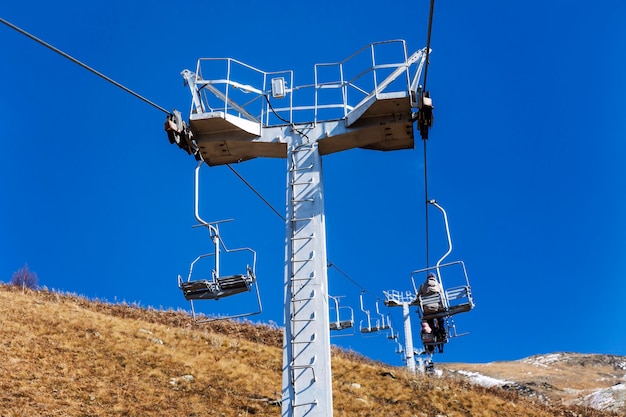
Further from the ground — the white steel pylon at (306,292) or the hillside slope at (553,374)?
the hillside slope at (553,374)

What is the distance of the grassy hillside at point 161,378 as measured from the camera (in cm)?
1598

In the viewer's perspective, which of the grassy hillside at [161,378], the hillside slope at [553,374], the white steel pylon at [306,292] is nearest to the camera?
the white steel pylon at [306,292]

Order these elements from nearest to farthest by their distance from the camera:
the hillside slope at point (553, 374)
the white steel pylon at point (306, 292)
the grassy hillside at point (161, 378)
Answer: the white steel pylon at point (306, 292) < the grassy hillside at point (161, 378) < the hillside slope at point (553, 374)

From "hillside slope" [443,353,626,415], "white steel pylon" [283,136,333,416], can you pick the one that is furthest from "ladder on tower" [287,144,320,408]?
"hillside slope" [443,353,626,415]

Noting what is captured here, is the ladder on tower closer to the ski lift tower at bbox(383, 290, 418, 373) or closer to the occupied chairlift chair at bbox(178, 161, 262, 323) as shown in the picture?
the occupied chairlift chair at bbox(178, 161, 262, 323)

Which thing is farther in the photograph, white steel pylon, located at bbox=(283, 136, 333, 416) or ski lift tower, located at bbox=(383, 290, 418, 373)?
ski lift tower, located at bbox=(383, 290, 418, 373)

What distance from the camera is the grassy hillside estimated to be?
1598 centimetres

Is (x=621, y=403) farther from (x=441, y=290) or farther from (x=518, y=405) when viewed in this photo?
(x=441, y=290)

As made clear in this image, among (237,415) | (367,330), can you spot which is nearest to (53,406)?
(237,415)

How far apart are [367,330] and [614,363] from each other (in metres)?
41.7

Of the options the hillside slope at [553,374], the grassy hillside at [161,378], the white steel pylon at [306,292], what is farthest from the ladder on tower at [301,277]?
the hillside slope at [553,374]

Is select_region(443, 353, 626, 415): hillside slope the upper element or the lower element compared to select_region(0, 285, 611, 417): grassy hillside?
upper

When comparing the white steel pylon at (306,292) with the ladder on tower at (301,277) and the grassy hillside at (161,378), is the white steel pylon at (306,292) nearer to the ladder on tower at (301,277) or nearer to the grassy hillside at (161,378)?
the ladder on tower at (301,277)

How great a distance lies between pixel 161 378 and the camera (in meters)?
18.5
